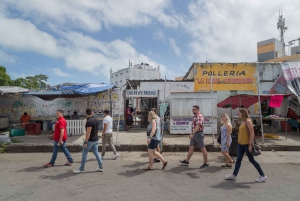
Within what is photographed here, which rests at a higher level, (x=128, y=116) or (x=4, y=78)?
(x=4, y=78)

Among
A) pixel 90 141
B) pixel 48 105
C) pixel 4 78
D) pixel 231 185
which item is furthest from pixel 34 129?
pixel 4 78

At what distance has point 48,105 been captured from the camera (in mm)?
13477

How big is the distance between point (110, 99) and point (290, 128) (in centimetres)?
1086

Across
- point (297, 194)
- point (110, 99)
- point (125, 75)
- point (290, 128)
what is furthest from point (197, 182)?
point (125, 75)

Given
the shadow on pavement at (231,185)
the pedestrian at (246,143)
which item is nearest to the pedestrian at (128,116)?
the pedestrian at (246,143)

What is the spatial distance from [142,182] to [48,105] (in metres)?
10.5

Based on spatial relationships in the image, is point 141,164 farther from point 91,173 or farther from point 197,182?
point 197,182

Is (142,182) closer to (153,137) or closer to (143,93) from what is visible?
(153,137)

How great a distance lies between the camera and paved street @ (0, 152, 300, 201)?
14.1 ft

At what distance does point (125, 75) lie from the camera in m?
67.9

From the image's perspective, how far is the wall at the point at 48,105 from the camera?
43.3 ft

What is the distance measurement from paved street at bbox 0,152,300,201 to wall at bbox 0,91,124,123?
623 centimetres

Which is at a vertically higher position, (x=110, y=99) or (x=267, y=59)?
(x=267, y=59)

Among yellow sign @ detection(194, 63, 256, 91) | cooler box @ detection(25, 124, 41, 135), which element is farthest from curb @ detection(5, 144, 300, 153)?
yellow sign @ detection(194, 63, 256, 91)
